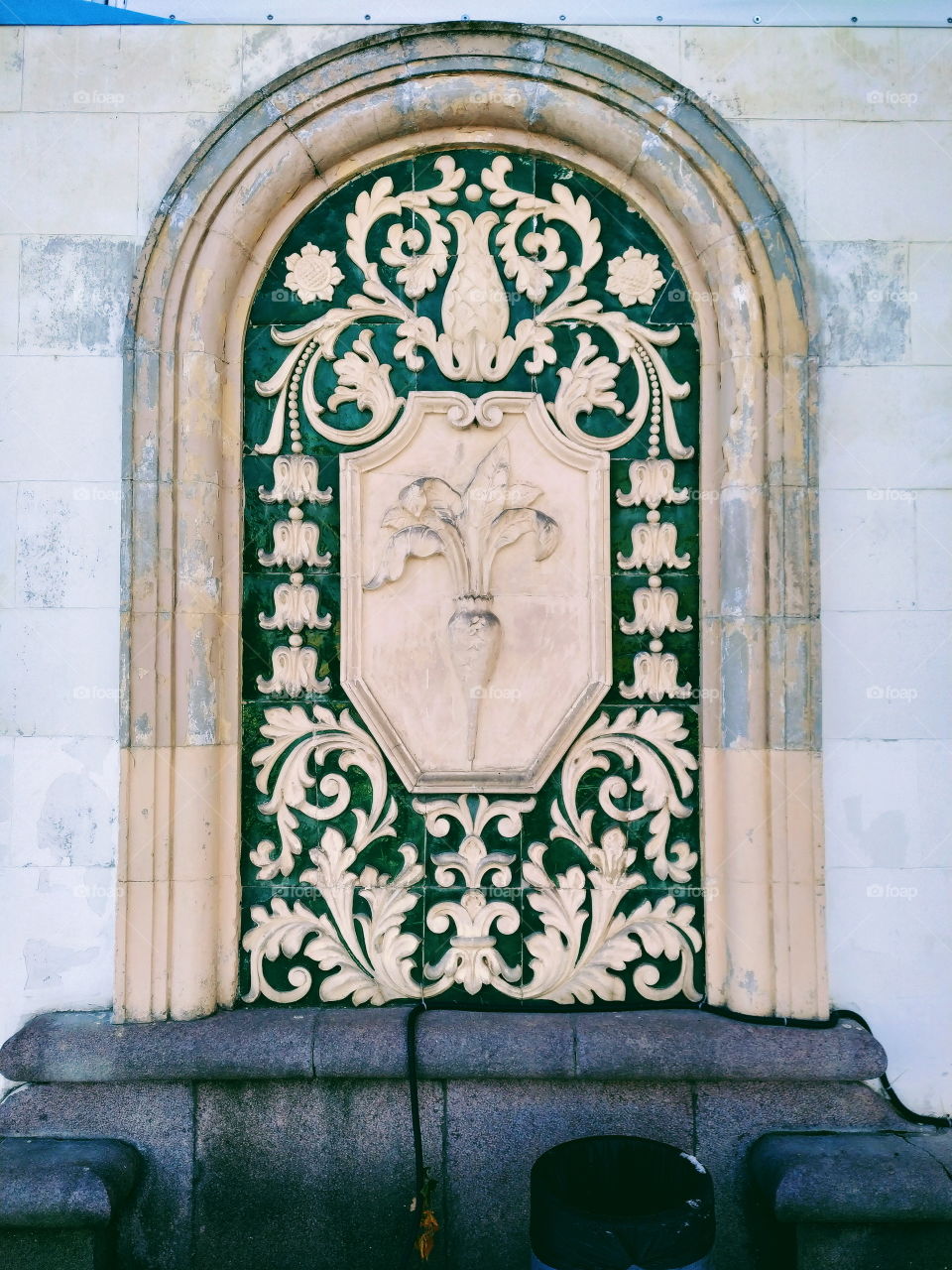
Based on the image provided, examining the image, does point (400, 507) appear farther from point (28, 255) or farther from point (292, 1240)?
point (292, 1240)

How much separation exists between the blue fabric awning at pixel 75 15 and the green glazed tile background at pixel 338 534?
0.96 metres

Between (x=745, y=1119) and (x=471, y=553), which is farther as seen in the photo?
(x=471, y=553)

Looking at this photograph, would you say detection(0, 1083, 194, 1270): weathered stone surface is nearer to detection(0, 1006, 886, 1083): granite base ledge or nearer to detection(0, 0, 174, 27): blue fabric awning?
detection(0, 1006, 886, 1083): granite base ledge

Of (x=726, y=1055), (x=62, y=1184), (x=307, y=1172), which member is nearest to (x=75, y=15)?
(x=62, y=1184)

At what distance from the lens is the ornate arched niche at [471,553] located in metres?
3.49

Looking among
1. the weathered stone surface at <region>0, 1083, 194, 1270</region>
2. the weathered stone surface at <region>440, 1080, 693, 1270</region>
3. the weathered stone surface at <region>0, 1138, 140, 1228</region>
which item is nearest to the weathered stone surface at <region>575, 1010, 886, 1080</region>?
the weathered stone surface at <region>440, 1080, 693, 1270</region>

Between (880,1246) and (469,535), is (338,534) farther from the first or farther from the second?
(880,1246)

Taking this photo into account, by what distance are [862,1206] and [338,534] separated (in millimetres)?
2891

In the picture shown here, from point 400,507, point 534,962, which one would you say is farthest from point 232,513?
point 534,962

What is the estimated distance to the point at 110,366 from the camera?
3.57 metres

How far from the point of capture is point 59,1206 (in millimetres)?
3088

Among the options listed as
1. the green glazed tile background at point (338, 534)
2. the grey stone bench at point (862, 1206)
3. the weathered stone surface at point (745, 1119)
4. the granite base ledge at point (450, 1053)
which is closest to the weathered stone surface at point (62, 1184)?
the granite base ledge at point (450, 1053)

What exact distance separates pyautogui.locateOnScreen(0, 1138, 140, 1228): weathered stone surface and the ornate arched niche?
1.53 feet

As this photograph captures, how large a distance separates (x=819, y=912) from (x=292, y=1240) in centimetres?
219
